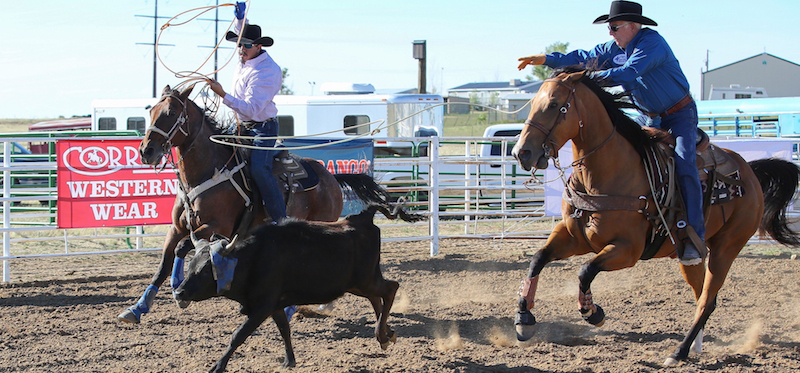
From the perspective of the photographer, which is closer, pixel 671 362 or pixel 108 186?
pixel 671 362

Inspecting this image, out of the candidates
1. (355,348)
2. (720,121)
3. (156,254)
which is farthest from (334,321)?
(720,121)

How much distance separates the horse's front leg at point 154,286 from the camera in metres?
4.44

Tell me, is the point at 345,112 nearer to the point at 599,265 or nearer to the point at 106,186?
the point at 106,186

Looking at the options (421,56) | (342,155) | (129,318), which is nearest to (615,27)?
(129,318)

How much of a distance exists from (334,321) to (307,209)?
3.36ft

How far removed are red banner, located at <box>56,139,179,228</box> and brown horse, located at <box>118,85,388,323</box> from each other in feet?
7.32

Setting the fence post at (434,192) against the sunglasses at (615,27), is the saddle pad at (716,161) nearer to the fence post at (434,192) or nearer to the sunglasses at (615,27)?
the sunglasses at (615,27)

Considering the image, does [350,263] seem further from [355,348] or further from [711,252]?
[711,252]

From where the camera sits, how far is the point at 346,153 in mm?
8359

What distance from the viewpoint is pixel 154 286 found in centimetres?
464

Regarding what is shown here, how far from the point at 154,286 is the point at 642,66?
3.68 meters

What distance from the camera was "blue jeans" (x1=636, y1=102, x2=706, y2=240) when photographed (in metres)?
4.36

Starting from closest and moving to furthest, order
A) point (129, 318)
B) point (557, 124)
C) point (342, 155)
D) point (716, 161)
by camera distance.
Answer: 1. point (557, 124)
2. point (129, 318)
3. point (716, 161)
4. point (342, 155)

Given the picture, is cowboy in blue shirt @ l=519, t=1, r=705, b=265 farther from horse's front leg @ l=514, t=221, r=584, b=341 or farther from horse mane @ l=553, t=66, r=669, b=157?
horse's front leg @ l=514, t=221, r=584, b=341
